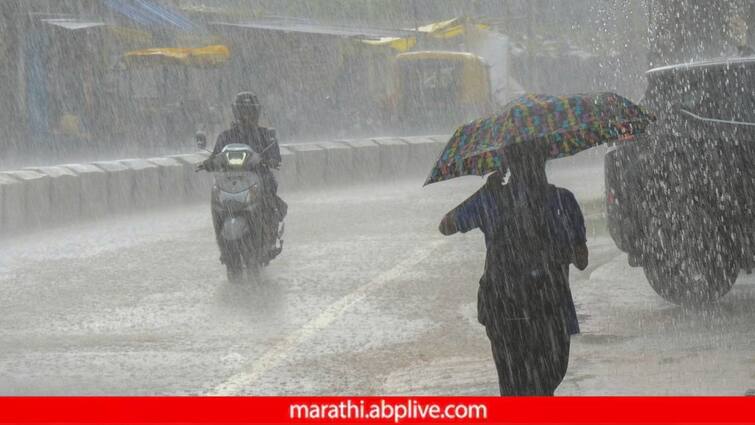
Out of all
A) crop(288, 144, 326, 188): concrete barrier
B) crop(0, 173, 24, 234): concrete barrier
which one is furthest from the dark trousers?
crop(288, 144, 326, 188): concrete barrier

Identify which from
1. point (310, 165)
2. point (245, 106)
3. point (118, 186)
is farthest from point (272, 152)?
point (310, 165)

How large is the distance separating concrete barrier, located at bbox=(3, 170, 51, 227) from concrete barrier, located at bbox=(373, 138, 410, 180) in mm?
8007

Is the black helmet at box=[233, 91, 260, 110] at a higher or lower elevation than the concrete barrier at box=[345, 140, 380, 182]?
higher

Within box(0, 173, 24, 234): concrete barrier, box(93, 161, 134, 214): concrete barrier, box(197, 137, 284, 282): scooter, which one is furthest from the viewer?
box(93, 161, 134, 214): concrete barrier

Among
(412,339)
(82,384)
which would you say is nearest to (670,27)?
(412,339)

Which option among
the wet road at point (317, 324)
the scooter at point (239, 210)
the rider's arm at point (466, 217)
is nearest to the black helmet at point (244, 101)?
the scooter at point (239, 210)

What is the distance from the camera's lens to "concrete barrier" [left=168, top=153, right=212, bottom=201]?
19.2 metres

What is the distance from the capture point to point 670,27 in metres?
23.9

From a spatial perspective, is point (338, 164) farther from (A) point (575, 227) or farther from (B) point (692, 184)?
(A) point (575, 227)

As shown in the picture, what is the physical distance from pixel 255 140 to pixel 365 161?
441 inches

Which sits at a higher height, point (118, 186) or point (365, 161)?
point (118, 186)

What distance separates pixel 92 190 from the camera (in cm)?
1719
